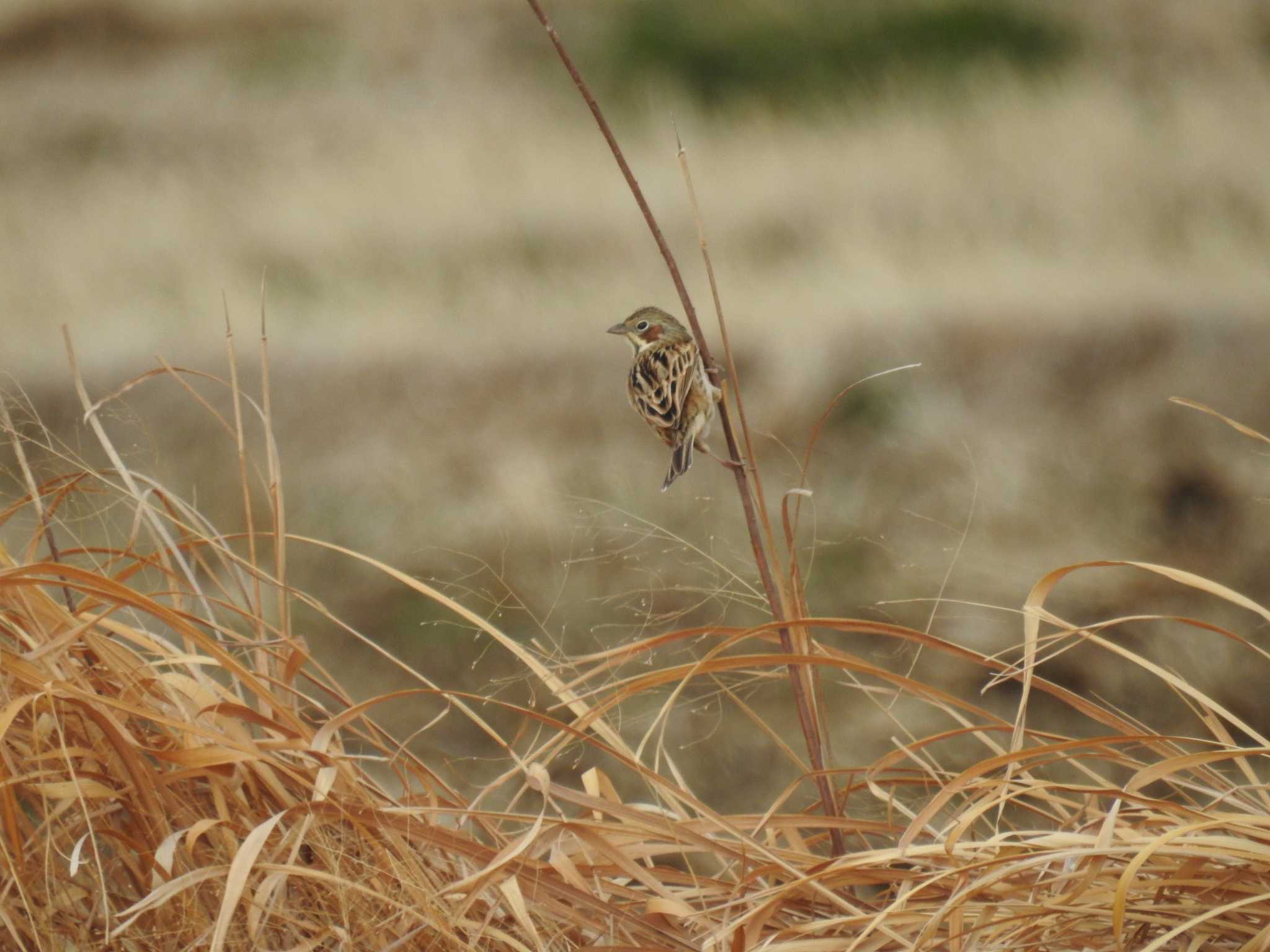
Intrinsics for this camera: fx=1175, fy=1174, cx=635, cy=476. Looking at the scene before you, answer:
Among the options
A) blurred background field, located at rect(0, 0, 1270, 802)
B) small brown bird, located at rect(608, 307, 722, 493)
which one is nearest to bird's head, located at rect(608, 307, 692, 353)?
small brown bird, located at rect(608, 307, 722, 493)

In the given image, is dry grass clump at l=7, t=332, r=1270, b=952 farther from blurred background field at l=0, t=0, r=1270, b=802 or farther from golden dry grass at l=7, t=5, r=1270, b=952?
blurred background field at l=0, t=0, r=1270, b=802

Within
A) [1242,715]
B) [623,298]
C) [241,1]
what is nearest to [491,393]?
[623,298]

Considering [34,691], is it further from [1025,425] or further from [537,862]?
[1025,425]

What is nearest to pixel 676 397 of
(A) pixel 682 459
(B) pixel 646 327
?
(A) pixel 682 459

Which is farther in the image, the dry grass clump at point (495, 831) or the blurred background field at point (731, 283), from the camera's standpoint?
the blurred background field at point (731, 283)

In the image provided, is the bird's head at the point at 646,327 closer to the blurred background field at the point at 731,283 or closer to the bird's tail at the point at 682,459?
the bird's tail at the point at 682,459

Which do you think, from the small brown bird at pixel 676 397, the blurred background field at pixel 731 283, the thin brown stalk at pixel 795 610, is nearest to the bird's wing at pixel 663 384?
the small brown bird at pixel 676 397
